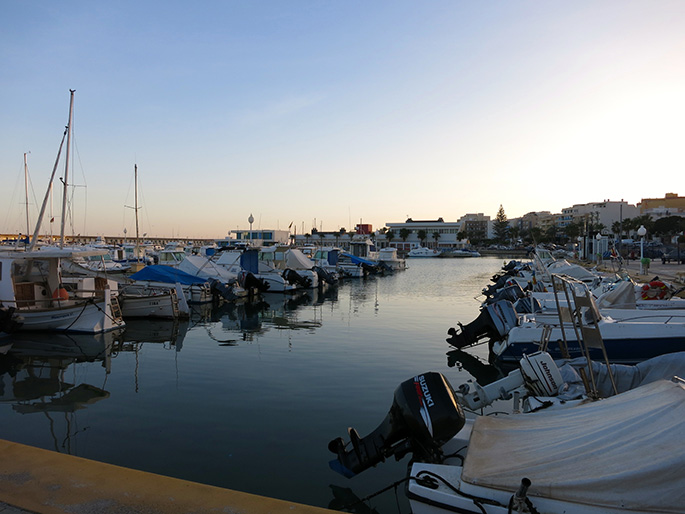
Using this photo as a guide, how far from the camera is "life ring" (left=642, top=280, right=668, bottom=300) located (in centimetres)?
1698

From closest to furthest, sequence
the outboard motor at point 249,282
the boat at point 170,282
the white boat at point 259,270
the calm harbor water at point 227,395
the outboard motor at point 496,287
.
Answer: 1. the calm harbor water at point 227,395
2. the boat at point 170,282
3. the outboard motor at point 496,287
4. the outboard motor at point 249,282
5. the white boat at point 259,270

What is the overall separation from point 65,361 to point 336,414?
346 inches

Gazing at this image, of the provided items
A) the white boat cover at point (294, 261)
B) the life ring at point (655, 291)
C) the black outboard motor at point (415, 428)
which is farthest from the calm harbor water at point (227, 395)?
the white boat cover at point (294, 261)

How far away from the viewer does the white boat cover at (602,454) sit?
12.4ft

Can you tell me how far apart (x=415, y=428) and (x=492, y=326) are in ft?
30.7

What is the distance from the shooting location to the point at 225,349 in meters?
15.0

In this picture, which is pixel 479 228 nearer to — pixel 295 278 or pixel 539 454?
pixel 295 278

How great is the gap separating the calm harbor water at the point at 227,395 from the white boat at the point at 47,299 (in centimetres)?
60

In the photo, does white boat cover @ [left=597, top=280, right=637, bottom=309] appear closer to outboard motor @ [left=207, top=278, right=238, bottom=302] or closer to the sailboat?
the sailboat

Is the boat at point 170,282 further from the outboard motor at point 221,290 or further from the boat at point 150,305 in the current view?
the boat at point 150,305

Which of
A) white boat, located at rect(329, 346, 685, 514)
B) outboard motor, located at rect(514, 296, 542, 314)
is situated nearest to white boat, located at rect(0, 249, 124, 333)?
white boat, located at rect(329, 346, 685, 514)

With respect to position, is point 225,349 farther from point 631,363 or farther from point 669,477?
point 669,477

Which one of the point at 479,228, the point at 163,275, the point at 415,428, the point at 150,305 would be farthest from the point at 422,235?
the point at 415,428

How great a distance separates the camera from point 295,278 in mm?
34188
